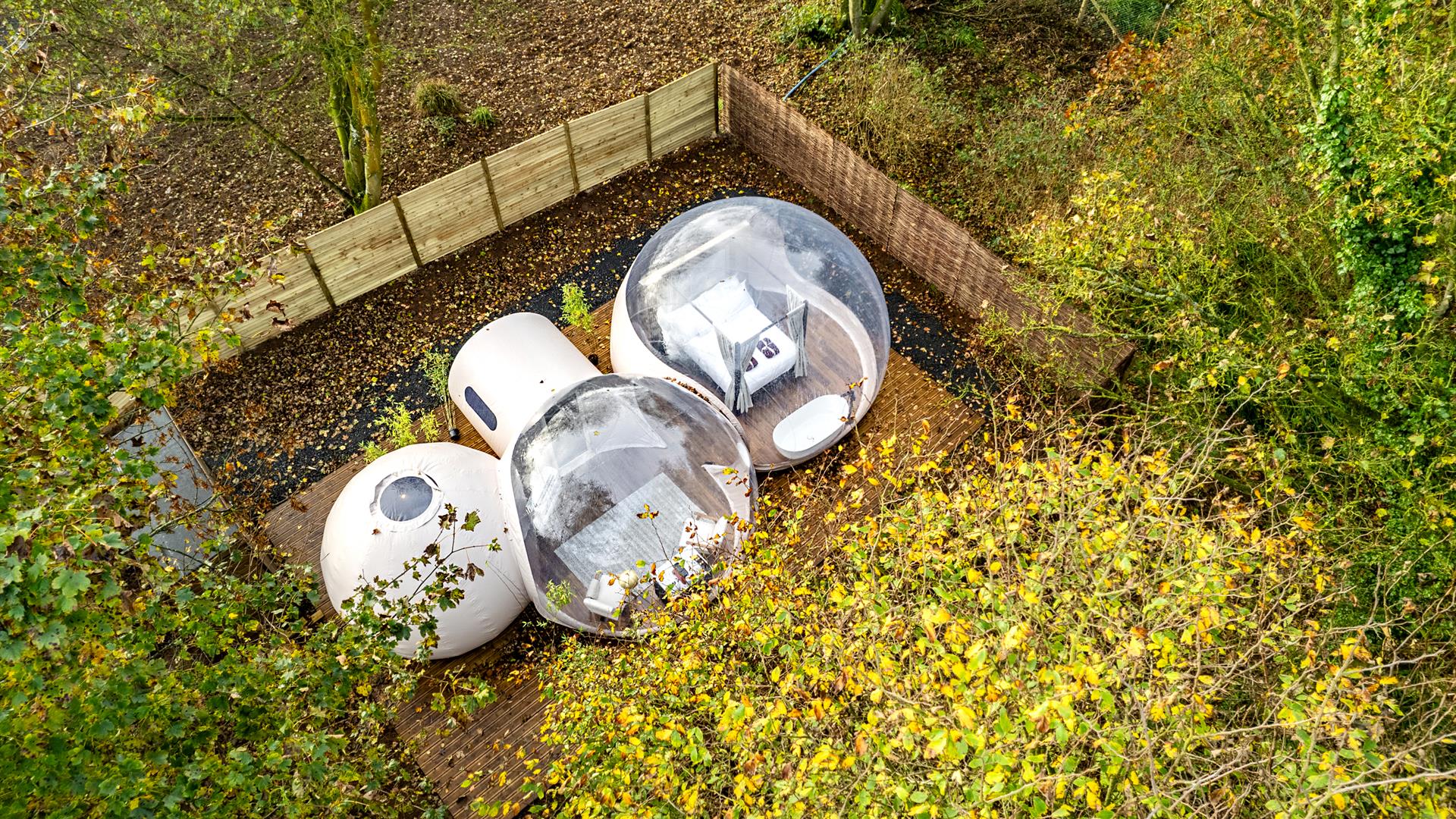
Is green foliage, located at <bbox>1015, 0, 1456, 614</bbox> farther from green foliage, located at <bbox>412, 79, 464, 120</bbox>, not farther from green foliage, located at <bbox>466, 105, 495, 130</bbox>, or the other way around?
green foliage, located at <bbox>412, 79, 464, 120</bbox>

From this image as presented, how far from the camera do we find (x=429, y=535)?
9375 mm

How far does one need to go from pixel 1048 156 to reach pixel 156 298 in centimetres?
1328

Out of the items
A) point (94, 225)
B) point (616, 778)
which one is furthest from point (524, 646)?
point (94, 225)

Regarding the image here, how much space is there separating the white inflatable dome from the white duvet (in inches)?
119

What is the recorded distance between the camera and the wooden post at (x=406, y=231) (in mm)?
13492

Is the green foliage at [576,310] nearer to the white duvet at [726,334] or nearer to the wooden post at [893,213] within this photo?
the white duvet at [726,334]

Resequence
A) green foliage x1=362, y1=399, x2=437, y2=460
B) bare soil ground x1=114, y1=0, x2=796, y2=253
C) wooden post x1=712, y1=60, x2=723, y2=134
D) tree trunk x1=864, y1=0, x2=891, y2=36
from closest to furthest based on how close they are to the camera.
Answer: green foliage x1=362, y1=399, x2=437, y2=460
bare soil ground x1=114, y1=0, x2=796, y2=253
wooden post x1=712, y1=60, x2=723, y2=134
tree trunk x1=864, y1=0, x2=891, y2=36

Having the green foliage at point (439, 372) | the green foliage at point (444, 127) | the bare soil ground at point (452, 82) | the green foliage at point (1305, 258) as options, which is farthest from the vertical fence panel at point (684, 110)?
the green foliage at point (1305, 258)

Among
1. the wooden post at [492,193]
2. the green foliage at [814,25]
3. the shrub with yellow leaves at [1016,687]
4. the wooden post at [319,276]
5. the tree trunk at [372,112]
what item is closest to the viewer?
the shrub with yellow leaves at [1016,687]

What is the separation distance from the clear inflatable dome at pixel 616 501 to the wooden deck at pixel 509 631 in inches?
40.8

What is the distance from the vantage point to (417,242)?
1427cm

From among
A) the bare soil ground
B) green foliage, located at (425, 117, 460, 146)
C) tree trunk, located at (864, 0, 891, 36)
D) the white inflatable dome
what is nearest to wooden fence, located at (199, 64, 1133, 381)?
the bare soil ground

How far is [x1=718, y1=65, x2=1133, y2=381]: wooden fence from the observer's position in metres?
12.7

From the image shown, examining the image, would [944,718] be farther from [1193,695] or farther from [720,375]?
[720,375]
